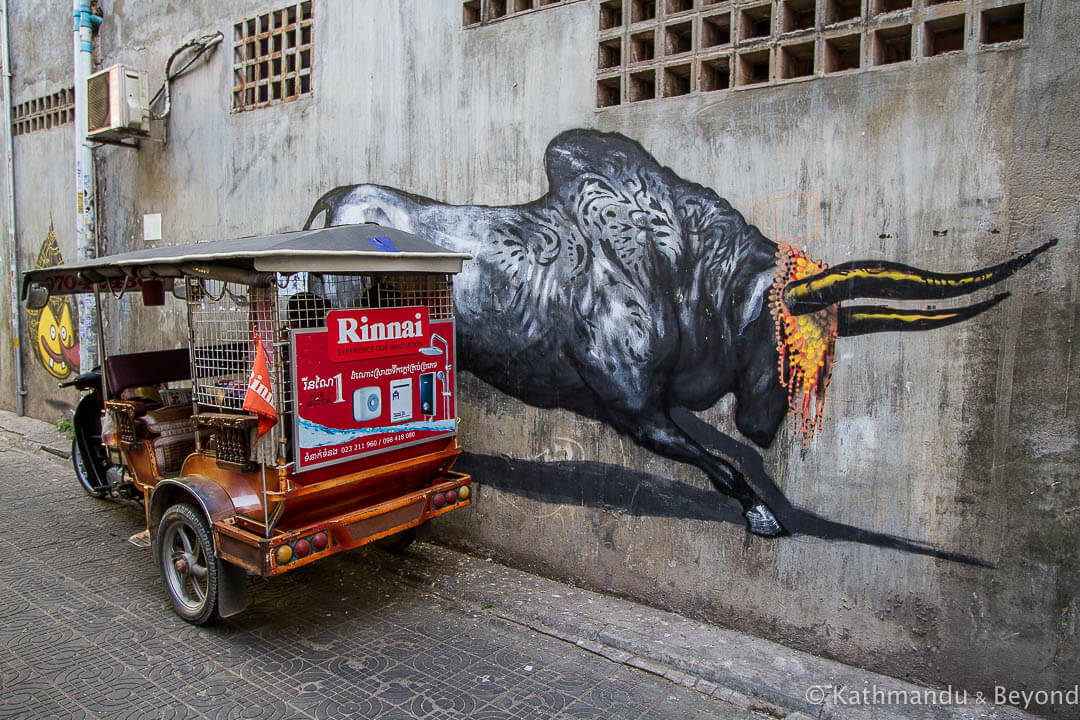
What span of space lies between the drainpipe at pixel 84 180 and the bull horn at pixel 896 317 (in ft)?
27.7

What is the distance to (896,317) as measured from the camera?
3.64m

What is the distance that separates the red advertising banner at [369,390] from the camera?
4.00 meters

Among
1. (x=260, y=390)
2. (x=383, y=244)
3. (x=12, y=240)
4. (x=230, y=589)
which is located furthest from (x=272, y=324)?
(x=12, y=240)

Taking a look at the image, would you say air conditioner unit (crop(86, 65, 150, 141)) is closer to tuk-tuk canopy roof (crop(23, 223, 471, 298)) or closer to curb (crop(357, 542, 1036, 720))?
tuk-tuk canopy roof (crop(23, 223, 471, 298))

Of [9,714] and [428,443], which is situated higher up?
[428,443]

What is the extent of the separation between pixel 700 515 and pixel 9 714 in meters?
3.79

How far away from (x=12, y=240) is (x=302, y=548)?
940cm

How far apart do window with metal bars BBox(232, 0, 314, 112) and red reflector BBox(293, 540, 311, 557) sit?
423 centimetres

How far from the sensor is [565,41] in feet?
15.8

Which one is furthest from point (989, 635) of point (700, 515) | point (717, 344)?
point (717, 344)

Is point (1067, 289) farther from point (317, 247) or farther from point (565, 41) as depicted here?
point (317, 247)

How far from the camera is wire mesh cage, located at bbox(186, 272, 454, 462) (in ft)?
12.9

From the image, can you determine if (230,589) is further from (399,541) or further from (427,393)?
(427,393)

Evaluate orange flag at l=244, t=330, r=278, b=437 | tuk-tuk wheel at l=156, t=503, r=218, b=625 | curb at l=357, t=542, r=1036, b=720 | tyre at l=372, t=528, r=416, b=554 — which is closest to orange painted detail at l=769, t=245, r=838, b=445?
curb at l=357, t=542, r=1036, b=720
